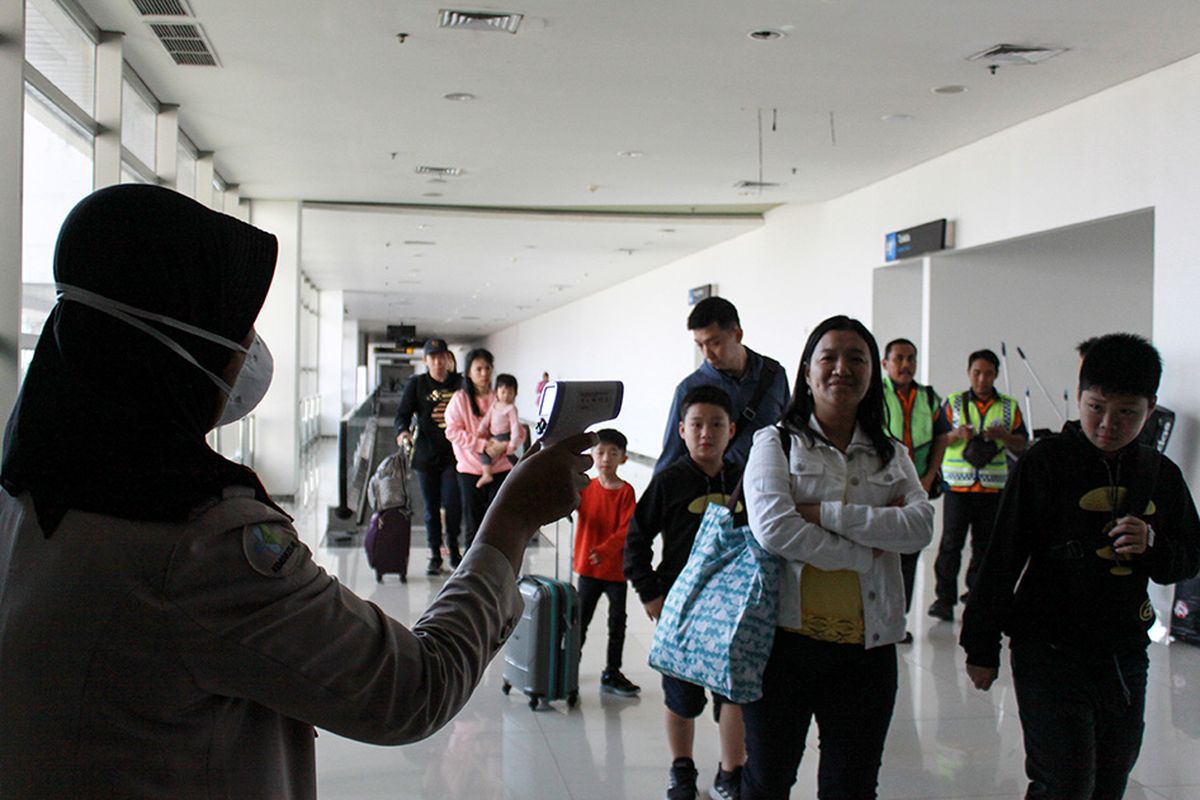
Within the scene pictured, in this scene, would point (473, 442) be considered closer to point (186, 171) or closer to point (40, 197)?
point (40, 197)

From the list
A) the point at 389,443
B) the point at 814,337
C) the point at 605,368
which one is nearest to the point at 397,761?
the point at 814,337

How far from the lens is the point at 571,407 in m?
1.50

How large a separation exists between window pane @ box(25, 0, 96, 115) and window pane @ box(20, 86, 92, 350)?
22cm

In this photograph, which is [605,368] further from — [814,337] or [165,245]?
[165,245]

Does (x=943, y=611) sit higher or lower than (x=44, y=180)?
lower

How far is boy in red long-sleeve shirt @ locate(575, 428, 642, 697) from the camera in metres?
4.74

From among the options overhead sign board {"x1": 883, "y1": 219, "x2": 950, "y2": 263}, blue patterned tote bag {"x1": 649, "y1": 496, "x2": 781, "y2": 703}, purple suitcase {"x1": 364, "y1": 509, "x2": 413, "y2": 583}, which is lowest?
purple suitcase {"x1": 364, "y1": 509, "x2": 413, "y2": 583}

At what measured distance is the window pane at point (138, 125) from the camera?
7.70m

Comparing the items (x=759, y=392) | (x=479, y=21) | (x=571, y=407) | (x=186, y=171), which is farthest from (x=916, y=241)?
(x=571, y=407)

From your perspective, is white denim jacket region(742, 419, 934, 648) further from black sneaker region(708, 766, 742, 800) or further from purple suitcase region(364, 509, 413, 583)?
purple suitcase region(364, 509, 413, 583)

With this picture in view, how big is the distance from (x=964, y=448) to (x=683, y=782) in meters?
4.05

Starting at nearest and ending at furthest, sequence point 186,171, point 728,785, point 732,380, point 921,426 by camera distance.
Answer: point 728,785 → point 732,380 → point 921,426 → point 186,171

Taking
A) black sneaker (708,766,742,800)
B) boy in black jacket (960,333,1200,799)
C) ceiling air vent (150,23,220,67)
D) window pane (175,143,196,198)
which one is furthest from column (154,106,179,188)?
boy in black jacket (960,333,1200,799)

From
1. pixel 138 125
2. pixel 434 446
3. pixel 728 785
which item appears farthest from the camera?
pixel 138 125
